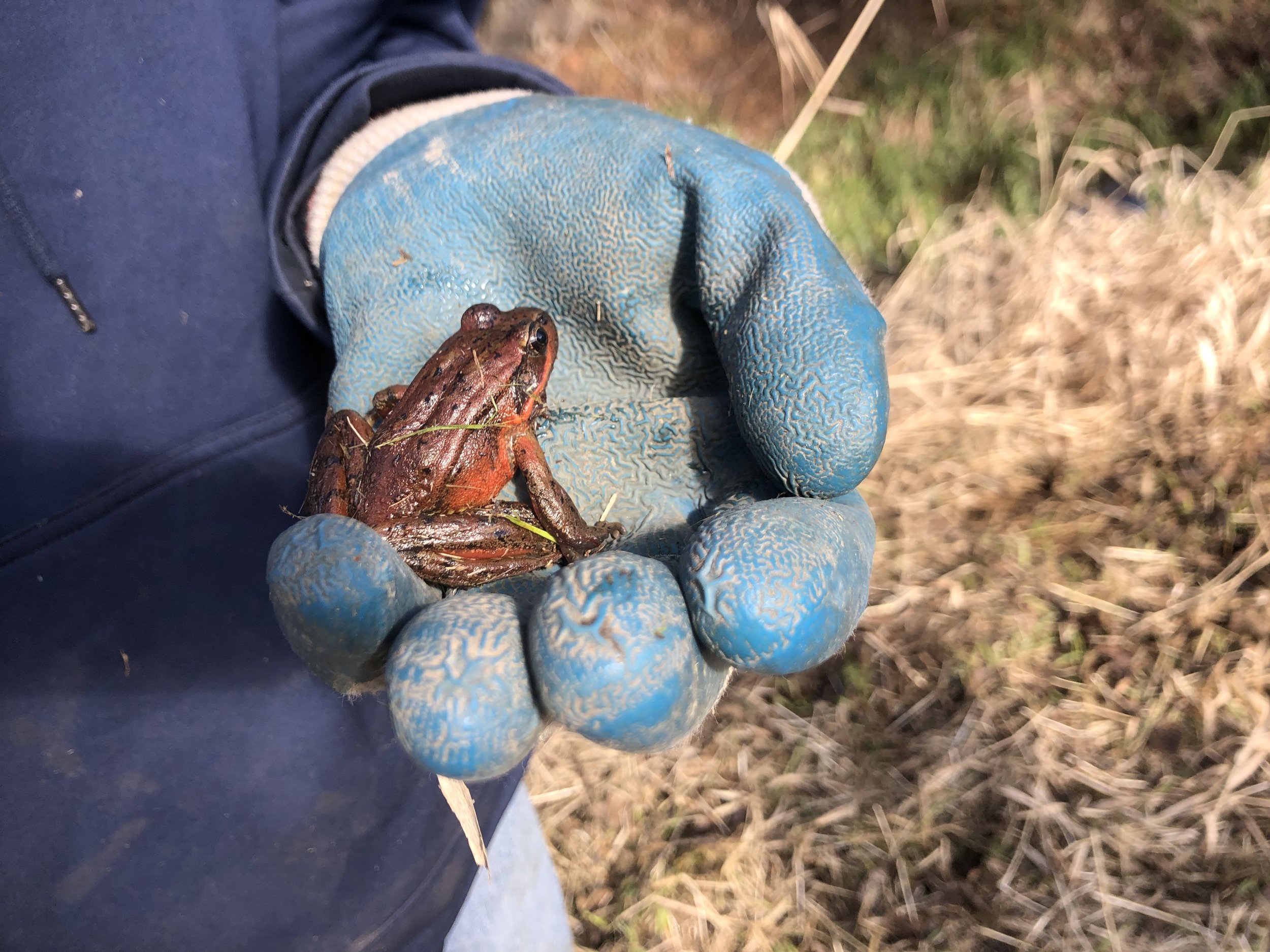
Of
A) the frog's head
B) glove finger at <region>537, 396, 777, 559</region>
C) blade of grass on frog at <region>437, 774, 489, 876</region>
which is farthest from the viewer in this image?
the frog's head

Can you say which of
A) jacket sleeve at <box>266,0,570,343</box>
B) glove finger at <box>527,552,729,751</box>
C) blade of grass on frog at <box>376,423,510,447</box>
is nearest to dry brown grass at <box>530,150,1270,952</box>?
blade of grass on frog at <box>376,423,510,447</box>

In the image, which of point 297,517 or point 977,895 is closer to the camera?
point 297,517

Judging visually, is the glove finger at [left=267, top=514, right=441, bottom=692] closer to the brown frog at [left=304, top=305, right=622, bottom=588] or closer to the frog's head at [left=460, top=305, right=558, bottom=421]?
the brown frog at [left=304, top=305, right=622, bottom=588]

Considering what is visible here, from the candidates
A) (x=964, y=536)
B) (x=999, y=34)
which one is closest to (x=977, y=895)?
(x=964, y=536)

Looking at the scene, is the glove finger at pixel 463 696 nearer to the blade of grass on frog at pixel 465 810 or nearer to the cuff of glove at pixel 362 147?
the blade of grass on frog at pixel 465 810

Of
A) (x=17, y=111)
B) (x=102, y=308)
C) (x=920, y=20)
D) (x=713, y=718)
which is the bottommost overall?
(x=713, y=718)

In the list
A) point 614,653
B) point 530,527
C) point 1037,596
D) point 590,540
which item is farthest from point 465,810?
point 1037,596

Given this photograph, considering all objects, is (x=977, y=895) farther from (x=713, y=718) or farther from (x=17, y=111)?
(x=17, y=111)
